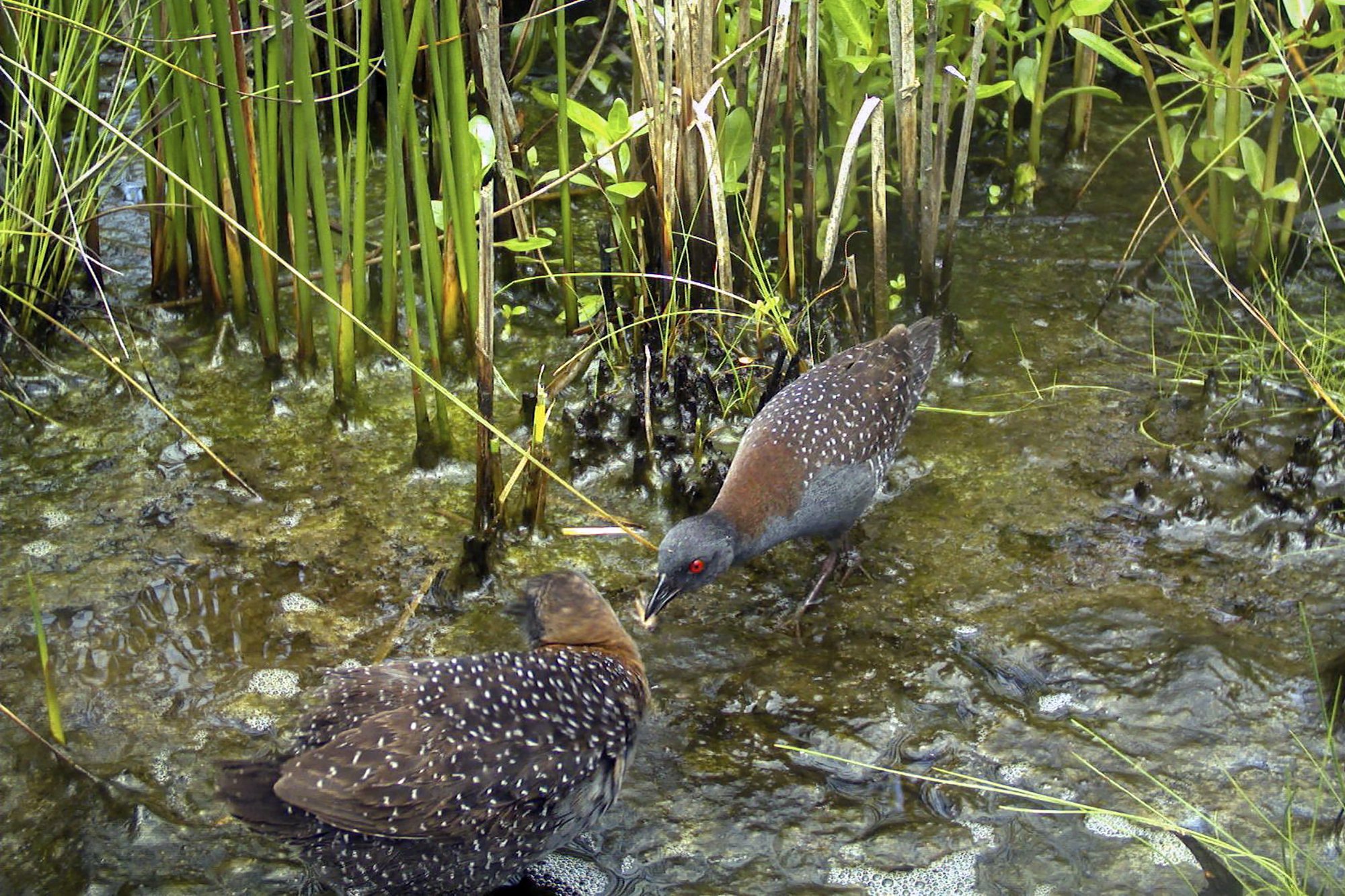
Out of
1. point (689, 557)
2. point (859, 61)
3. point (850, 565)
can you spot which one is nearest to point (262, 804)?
point (689, 557)

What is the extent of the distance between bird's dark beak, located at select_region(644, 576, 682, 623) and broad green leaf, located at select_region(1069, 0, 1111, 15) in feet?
7.85

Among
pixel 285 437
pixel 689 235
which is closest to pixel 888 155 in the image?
pixel 689 235

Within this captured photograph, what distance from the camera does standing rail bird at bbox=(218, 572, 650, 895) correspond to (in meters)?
2.88

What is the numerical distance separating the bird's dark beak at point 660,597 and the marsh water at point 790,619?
0.74 feet

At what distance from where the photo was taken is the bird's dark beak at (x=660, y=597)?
3.72m

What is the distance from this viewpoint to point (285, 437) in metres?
4.64

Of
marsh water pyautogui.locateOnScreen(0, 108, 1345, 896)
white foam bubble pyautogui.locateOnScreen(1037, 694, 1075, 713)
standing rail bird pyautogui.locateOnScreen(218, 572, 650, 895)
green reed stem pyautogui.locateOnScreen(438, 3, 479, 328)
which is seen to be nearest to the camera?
standing rail bird pyautogui.locateOnScreen(218, 572, 650, 895)

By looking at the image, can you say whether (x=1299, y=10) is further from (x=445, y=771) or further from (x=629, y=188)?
(x=445, y=771)

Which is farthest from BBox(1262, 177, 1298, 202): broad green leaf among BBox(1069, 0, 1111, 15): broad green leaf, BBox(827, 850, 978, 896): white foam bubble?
BBox(827, 850, 978, 896): white foam bubble

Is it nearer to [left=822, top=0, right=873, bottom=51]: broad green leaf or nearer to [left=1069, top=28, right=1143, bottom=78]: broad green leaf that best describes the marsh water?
[left=1069, top=28, right=1143, bottom=78]: broad green leaf

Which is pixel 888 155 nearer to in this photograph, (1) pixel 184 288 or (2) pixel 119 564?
(1) pixel 184 288

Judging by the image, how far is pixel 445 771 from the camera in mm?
2924

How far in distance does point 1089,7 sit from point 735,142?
124 cm

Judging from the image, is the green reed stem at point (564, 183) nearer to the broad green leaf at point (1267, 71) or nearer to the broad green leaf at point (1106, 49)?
the broad green leaf at point (1106, 49)
